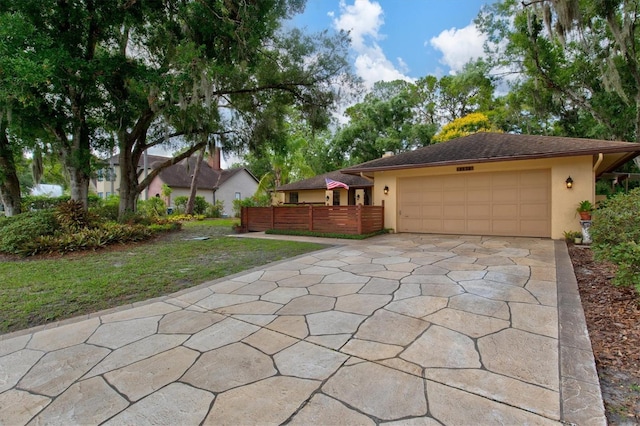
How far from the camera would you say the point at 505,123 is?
18.3m

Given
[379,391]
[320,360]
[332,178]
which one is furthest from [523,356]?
[332,178]

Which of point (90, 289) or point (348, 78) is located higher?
point (348, 78)

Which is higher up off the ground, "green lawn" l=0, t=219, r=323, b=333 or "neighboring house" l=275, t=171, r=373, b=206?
"neighboring house" l=275, t=171, r=373, b=206

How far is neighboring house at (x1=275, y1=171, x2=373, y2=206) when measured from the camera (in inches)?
695

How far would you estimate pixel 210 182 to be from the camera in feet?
84.0

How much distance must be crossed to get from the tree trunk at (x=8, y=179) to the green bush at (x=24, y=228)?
2.53 m

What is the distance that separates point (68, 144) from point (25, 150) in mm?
2541

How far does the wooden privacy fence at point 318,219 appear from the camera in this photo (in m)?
9.66

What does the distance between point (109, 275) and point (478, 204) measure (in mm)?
9411

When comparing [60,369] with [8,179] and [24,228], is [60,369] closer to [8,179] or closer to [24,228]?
[24,228]

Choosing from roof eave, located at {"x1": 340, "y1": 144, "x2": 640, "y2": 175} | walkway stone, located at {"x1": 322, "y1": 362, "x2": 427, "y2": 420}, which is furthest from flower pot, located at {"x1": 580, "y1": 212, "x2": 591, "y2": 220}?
walkway stone, located at {"x1": 322, "y1": 362, "x2": 427, "y2": 420}

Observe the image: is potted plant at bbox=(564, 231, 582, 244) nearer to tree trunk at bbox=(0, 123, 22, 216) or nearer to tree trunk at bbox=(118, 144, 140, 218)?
tree trunk at bbox=(118, 144, 140, 218)

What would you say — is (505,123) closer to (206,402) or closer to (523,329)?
(523,329)

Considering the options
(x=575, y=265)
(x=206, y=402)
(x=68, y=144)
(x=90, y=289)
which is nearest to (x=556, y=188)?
(x=575, y=265)
